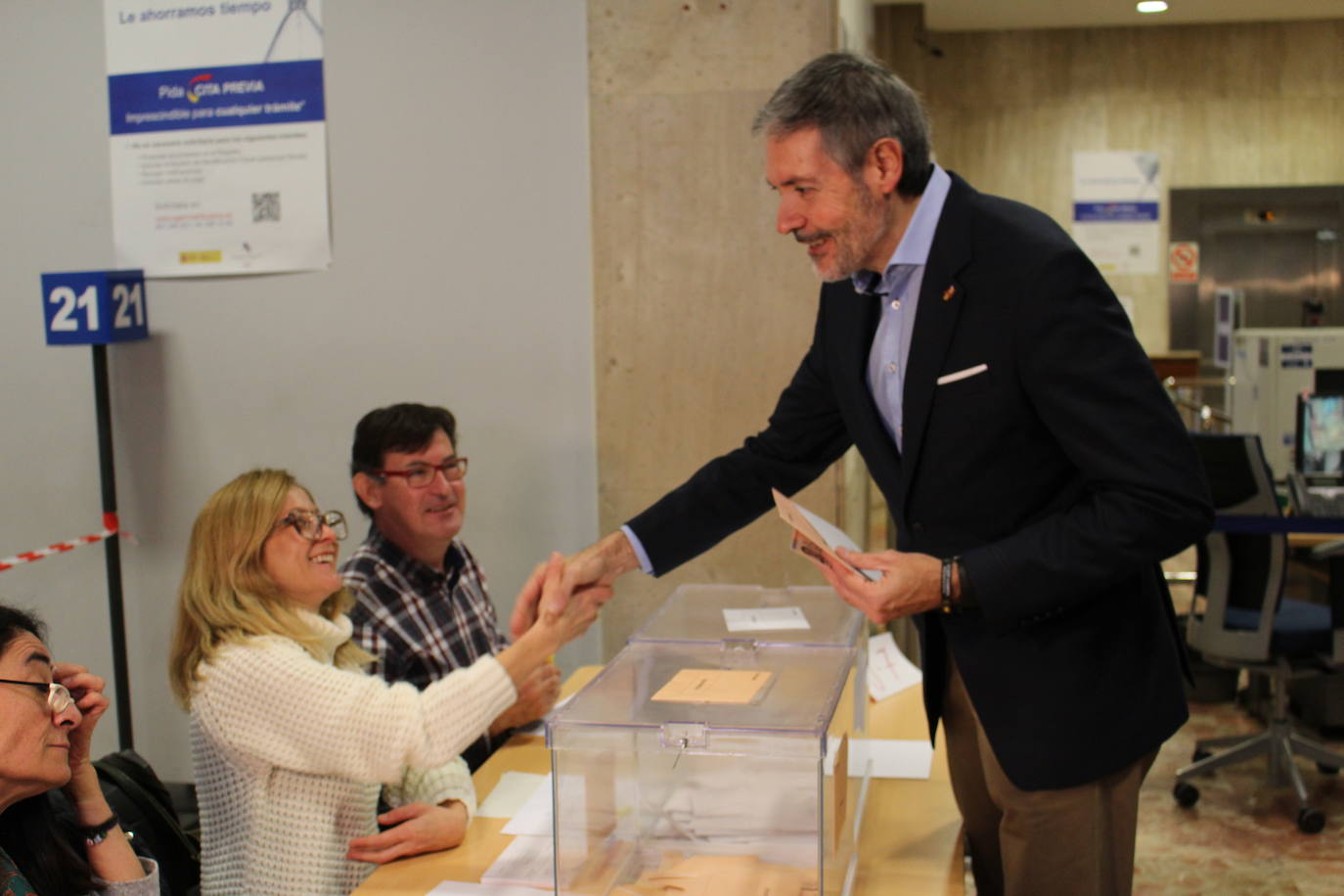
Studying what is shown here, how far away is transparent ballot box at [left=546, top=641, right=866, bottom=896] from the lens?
5.18 ft

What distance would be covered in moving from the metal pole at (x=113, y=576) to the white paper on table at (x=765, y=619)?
2.52m

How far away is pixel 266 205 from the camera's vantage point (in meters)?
4.03

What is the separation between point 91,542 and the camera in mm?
4273

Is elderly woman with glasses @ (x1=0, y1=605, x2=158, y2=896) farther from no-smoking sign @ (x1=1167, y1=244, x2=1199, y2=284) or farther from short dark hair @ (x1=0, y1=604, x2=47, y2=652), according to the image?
no-smoking sign @ (x1=1167, y1=244, x2=1199, y2=284)

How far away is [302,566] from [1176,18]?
8.53 meters

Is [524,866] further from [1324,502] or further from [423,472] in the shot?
[1324,502]

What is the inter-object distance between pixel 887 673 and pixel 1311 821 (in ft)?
7.25

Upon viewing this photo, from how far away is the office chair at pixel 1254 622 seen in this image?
14.9 feet

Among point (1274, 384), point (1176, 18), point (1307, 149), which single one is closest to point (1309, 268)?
point (1307, 149)

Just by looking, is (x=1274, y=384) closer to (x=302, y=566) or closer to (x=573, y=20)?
(x=573, y=20)

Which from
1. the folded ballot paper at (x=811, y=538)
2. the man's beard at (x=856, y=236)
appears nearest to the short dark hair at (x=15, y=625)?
the folded ballot paper at (x=811, y=538)

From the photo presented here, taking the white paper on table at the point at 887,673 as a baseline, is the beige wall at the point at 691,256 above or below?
above

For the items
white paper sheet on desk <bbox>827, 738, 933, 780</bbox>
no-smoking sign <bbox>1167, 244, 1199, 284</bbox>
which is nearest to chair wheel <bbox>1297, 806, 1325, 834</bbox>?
white paper sheet on desk <bbox>827, 738, 933, 780</bbox>

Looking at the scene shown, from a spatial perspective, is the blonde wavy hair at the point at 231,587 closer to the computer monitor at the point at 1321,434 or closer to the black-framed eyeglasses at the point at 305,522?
the black-framed eyeglasses at the point at 305,522
